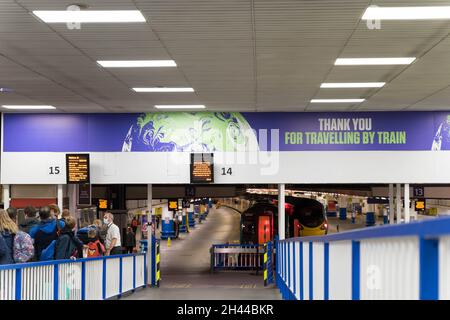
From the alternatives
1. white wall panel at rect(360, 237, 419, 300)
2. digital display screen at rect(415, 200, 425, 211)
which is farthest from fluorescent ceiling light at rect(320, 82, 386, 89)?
digital display screen at rect(415, 200, 425, 211)

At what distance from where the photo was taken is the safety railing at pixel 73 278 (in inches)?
282

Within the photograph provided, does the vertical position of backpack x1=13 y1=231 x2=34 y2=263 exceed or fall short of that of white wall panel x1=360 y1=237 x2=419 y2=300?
it falls short

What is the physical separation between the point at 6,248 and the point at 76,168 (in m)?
8.30

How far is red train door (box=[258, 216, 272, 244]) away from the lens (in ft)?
90.0

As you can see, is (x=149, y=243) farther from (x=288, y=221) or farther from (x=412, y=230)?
(x=412, y=230)

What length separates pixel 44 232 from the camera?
8938 millimetres

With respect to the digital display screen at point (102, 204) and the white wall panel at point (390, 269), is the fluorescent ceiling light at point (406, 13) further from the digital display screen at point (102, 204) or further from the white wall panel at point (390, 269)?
the digital display screen at point (102, 204)

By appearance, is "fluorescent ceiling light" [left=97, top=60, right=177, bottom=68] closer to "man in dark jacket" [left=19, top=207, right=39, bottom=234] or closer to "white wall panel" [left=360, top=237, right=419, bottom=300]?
"man in dark jacket" [left=19, top=207, right=39, bottom=234]

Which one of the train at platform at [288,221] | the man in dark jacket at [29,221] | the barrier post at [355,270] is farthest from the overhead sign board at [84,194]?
the barrier post at [355,270]

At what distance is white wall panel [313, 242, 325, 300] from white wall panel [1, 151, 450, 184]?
8862mm

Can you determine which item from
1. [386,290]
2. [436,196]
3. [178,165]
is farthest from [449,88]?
[436,196]

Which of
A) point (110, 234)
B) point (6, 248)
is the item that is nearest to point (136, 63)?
point (6, 248)

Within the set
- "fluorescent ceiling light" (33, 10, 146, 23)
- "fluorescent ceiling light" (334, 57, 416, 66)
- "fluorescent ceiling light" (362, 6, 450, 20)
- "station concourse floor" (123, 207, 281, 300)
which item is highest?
"fluorescent ceiling light" (362, 6, 450, 20)

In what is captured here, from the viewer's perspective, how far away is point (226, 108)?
1521 cm
